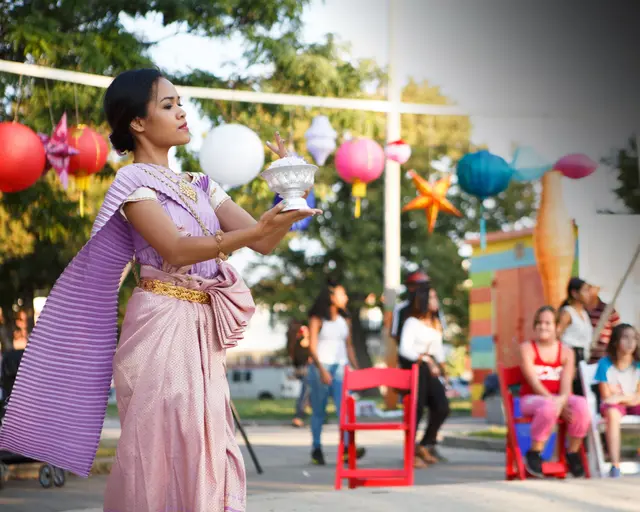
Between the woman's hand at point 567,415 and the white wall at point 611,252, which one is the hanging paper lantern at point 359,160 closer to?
the woman's hand at point 567,415

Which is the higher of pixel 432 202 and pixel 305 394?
pixel 432 202

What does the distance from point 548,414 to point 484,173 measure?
3222 millimetres

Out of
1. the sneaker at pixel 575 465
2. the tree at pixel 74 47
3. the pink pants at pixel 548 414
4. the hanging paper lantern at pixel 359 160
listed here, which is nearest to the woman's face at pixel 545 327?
the pink pants at pixel 548 414

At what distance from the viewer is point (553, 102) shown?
12.4 m

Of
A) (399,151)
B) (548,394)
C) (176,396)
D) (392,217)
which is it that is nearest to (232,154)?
(399,151)

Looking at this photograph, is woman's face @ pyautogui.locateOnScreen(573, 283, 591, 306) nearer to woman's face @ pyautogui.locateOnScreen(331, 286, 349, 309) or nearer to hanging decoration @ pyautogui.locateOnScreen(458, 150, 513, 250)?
hanging decoration @ pyautogui.locateOnScreen(458, 150, 513, 250)

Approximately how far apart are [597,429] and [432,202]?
15.6 feet

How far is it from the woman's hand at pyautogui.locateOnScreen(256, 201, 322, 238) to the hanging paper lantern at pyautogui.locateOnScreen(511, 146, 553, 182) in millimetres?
8887

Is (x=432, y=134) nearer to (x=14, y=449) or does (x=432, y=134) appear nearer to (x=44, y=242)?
(x=44, y=242)

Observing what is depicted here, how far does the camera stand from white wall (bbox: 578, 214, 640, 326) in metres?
15.3

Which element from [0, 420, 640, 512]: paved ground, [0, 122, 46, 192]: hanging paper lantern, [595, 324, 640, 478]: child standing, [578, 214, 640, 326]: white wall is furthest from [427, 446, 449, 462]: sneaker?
[0, 122, 46, 192]: hanging paper lantern

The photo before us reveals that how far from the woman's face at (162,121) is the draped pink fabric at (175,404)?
1.44 ft

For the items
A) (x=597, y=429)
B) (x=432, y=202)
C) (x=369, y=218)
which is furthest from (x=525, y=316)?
(x=369, y=218)

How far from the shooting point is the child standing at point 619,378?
984 centimetres
